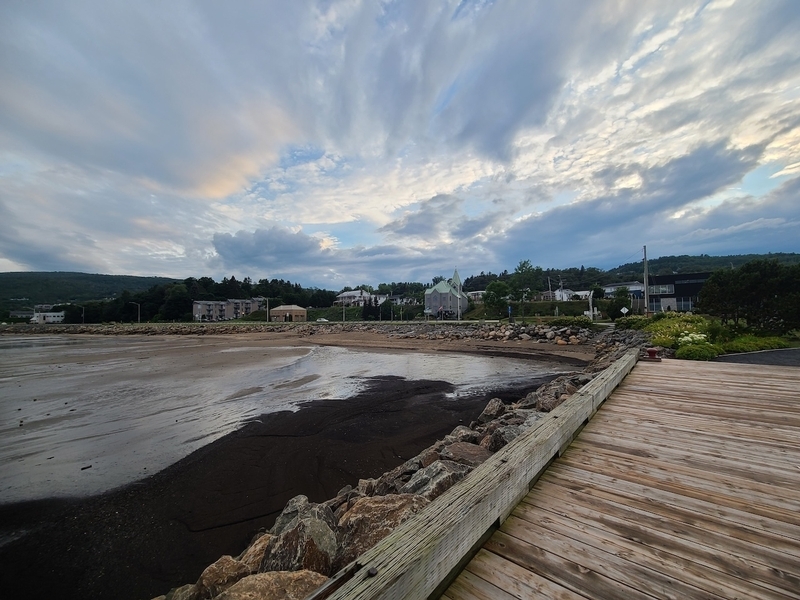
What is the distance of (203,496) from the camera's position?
15.2 feet

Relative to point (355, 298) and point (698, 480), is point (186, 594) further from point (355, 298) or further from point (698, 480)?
point (355, 298)

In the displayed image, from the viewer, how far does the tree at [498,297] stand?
4538 centimetres

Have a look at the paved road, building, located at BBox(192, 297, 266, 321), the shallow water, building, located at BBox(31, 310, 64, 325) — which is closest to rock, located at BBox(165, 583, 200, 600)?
the shallow water

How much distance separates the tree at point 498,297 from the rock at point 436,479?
4385cm

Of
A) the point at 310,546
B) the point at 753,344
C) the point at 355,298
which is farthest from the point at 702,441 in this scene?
the point at 355,298

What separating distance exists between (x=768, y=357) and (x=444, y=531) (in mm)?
11590

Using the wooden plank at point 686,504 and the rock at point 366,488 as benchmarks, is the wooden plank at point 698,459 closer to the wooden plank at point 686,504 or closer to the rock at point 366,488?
the wooden plank at point 686,504

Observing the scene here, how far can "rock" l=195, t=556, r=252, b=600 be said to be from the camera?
232 cm

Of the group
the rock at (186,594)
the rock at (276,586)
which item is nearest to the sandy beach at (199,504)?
the rock at (186,594)

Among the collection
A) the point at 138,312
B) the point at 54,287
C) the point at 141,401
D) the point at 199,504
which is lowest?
the point at 199,504

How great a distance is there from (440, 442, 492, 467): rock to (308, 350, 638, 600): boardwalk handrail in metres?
→ 1.19

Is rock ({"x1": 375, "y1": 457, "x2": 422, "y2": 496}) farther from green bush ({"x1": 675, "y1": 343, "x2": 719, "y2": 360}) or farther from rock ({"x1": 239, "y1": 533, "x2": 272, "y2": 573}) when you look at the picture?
green bush ({"x1": 675, "y1": 343, "x2": 719, "y2": 360})

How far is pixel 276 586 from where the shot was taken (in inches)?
73.4

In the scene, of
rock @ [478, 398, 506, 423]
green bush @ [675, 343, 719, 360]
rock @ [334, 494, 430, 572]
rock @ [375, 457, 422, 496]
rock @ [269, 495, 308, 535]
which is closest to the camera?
rock @ [334, 494, 430, 572]
